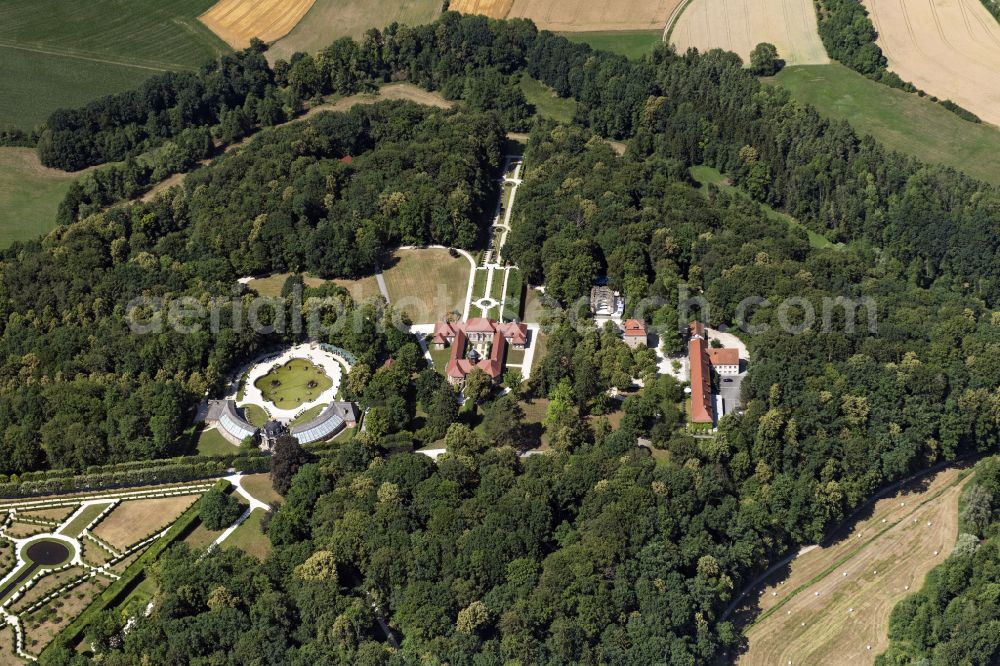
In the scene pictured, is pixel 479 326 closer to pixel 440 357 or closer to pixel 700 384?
pixel 440 357

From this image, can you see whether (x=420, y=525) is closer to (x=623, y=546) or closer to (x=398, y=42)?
(x=623, y=546)

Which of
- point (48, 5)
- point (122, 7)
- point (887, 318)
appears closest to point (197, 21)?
point (122, 7)

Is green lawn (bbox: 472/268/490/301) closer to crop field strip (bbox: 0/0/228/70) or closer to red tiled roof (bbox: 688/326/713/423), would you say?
red tiled roof (bbox: 688/326/713/423)

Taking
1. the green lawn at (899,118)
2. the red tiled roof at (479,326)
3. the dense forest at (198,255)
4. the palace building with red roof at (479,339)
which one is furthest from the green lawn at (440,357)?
the green lawn at (899,118)

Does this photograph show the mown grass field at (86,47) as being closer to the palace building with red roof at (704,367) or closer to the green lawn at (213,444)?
the green lawn at (213,444)

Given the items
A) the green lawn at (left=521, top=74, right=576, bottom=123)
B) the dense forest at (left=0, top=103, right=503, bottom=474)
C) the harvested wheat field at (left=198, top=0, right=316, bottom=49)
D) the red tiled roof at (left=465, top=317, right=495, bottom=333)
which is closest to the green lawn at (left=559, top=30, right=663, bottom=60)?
the green lawn at (left=521, top=74, right=576, bottom=123)
